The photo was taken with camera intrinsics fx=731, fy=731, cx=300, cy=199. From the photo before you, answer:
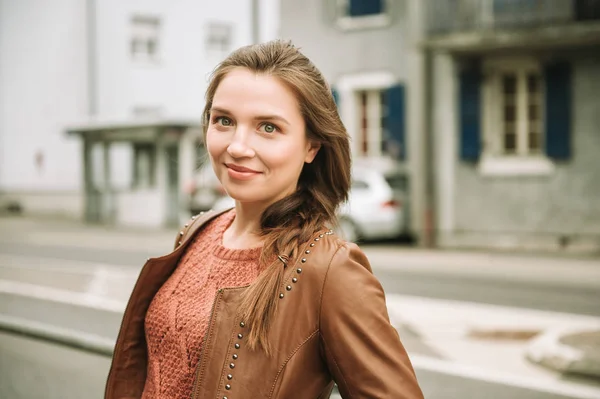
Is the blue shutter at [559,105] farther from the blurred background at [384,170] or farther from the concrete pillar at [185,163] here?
the concrete pillar at [185,163]

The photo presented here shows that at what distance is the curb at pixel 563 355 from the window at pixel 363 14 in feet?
39.3

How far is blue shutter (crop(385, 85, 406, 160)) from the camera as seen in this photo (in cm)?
1644

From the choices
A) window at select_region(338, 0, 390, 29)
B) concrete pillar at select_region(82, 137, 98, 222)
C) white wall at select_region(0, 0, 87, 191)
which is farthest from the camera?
white wall at select_region(0, 0, 87, 191)

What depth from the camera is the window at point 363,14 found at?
17.0m

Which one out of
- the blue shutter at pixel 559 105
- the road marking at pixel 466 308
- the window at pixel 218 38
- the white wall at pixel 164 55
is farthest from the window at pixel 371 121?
the window at pixel 218 38

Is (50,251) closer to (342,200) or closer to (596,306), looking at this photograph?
(596,306)

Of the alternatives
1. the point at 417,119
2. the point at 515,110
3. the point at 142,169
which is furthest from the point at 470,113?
the point at 142,169

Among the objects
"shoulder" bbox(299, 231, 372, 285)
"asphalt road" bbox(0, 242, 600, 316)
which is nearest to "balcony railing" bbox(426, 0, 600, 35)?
"asphalt road" bbox(0, 242, 600, 316)

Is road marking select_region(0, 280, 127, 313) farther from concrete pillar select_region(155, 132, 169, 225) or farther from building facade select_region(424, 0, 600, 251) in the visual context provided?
concrete pillar select_region(155, 132, 169, 225)

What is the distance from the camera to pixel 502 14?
14703 mm

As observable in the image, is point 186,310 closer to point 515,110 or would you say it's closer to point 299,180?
point 299,180

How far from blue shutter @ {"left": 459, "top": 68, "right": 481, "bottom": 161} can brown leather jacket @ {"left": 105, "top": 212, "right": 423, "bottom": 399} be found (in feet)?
46.0

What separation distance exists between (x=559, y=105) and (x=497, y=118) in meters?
1.24

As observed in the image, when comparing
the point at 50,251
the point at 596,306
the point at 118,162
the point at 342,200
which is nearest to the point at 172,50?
the point at 118,162
